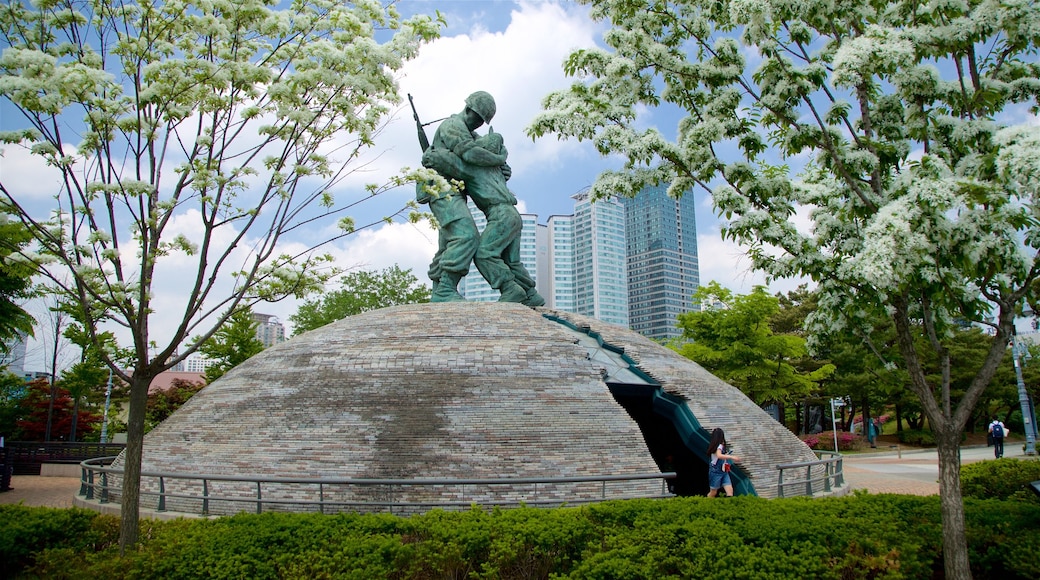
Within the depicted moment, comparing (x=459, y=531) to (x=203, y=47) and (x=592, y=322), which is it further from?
(x=592, y=322)

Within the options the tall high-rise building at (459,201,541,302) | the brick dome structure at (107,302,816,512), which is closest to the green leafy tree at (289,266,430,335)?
the tall high-rise building at (459,201,541,302)

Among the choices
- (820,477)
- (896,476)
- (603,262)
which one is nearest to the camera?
(820,477)

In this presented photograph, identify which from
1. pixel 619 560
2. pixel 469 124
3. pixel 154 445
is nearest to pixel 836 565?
pixel 619 560

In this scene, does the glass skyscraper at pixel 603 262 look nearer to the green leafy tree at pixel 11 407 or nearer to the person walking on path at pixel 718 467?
the green leafy tree at pixel 11 407

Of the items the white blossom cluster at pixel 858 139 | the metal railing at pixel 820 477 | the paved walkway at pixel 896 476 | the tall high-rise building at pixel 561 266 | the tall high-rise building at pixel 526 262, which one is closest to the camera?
the white blossom cluster at pixel 858 139

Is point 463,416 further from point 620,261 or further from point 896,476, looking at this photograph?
point 620,261

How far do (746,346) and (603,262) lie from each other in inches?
1181

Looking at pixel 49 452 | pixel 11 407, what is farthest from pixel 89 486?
pixel 11 407

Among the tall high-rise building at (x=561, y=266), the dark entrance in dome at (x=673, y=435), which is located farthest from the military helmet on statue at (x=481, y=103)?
the tall high-rise building at (x=561, y=266)

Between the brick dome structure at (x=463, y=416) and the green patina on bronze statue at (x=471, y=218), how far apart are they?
274cm

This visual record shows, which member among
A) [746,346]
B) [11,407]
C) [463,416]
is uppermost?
[746,346]

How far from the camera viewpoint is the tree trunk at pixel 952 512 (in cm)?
700

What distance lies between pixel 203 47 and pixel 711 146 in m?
6.66

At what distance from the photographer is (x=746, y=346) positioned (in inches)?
1180
